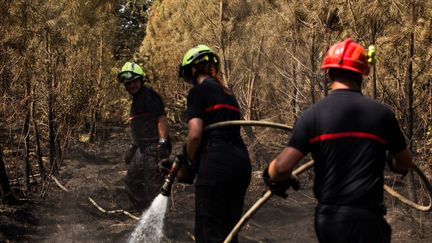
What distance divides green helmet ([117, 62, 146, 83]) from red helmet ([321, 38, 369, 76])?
3.76m

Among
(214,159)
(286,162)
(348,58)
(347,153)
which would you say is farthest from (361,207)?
(214,159)

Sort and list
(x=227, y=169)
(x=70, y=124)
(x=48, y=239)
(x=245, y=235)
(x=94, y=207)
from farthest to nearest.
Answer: (x=70, y=124), (x=94, y=207), (x=245, y=235), (x=48, y=239), (x=227, y=169)

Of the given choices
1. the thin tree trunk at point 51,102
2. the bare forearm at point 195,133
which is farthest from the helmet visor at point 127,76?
the bare forearm at point 195,133

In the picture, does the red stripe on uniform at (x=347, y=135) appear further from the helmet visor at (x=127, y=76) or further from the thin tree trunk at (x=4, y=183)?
the thin tree trunk at (x=4, y=183)

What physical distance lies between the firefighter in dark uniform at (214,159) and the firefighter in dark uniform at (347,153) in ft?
3.34

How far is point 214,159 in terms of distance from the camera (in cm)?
384

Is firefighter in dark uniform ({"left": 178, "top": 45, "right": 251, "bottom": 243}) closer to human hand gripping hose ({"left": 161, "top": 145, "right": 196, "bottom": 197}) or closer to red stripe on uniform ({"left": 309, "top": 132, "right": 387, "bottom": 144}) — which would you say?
human hand gripping hose ({"left": 161, "top": 145, "right": 196, "bottom": 197})

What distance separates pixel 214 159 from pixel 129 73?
111 inches

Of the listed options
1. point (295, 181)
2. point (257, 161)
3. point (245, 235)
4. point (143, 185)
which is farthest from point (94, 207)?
point (295, 181)

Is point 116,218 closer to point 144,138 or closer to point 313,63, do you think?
point 144,138

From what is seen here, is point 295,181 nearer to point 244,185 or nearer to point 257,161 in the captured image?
point 244,185

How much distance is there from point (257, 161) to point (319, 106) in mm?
7636

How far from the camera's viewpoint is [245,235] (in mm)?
6766

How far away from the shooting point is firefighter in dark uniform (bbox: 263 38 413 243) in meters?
2.74
